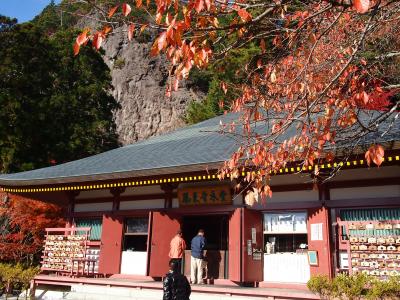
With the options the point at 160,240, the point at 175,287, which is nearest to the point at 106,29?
the point at 175,287

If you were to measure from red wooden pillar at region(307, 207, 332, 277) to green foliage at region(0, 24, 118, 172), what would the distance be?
15689 mm

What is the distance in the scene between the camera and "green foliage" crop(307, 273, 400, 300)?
6668mm

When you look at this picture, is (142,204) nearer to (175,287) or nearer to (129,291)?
(129,291)

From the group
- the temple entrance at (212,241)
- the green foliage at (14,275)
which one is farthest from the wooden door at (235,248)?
the green foliage at (14,275)

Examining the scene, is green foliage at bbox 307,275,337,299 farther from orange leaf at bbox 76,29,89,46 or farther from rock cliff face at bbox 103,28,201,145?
rock cliff face at bbox 103,28,201,145

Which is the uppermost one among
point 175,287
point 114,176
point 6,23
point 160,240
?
point 6,23

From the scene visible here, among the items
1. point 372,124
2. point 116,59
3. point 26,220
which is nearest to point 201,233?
point 372,124

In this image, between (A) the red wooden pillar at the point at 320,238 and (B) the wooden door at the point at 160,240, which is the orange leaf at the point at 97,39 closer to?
(A) the red wooden pillar at the point at 320,238

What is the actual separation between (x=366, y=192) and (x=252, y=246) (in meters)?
2.99

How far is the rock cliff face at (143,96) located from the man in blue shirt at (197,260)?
2764 cm

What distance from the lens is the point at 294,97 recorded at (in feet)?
24.4

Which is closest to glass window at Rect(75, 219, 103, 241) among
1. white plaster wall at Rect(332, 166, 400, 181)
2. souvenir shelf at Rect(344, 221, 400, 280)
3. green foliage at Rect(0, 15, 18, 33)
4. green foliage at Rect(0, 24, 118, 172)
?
white plaster wall at Rect(332, 166, 400, 181)

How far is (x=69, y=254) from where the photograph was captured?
11.8 metres

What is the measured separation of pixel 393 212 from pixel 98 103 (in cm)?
2115
